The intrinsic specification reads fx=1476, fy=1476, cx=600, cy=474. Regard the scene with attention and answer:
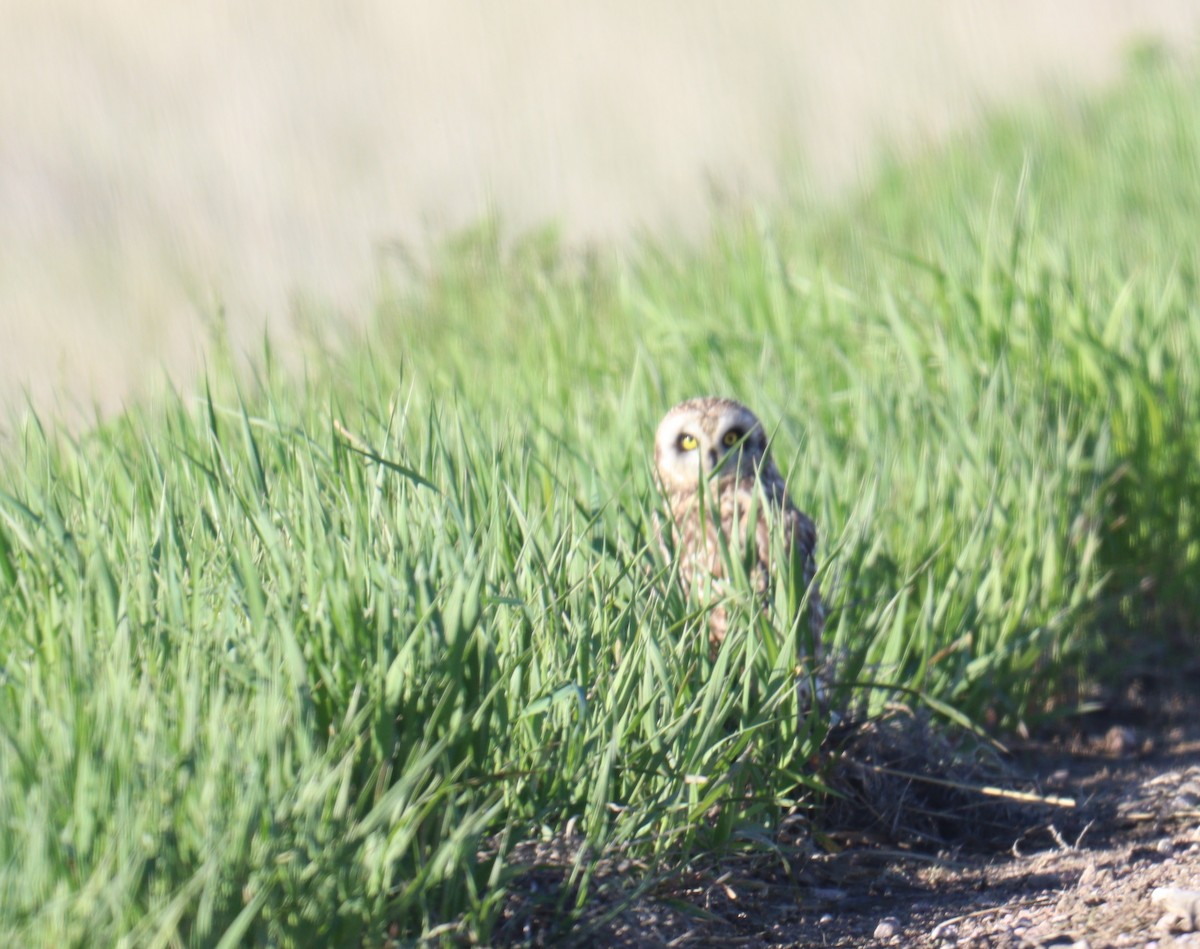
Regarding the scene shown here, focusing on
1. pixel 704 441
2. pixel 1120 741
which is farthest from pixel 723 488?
pixel 1120 741

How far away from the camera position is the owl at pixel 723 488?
3049 mm

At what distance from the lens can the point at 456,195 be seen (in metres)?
9.41

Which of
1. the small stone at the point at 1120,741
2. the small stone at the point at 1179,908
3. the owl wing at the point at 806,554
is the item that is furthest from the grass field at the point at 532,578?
the small stone at the point at 1179,908

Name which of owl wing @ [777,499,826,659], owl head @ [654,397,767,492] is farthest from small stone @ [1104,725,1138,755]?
owl head @ [654,397,767,492]

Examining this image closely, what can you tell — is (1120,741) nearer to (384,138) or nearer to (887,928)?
(887,928)

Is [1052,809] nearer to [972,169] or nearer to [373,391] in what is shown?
[373,391]

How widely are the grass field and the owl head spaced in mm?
91

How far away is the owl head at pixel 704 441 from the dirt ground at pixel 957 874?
705 millimetres

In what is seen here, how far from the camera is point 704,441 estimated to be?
3.25 m

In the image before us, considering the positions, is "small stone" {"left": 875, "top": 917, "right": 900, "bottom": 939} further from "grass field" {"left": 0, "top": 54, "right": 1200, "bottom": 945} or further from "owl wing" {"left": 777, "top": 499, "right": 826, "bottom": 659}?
"owl wing" {"left": 777, "top": 499, "right": 826, "bottom": 659}

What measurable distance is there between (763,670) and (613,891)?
0.57 meters

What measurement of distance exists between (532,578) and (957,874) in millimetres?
966

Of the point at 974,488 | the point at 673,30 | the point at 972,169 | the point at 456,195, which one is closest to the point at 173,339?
the point at 974,488

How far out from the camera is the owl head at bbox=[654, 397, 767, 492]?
327 centimetres
